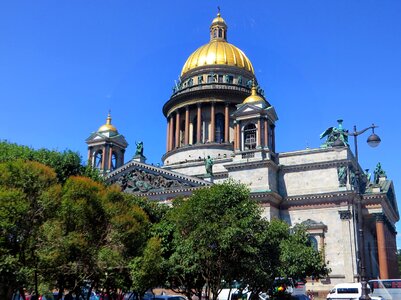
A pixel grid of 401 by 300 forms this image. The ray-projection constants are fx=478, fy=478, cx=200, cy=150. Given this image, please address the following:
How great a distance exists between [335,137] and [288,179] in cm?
717

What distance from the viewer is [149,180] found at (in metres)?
54.5

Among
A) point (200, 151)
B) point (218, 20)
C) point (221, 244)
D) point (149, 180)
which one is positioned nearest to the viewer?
point (221, 244)

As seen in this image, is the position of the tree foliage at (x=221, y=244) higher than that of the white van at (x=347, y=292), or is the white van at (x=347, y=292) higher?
the tree foliage at (x=221, y=244)

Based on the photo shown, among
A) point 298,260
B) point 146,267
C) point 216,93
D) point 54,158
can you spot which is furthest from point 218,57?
point 146,267

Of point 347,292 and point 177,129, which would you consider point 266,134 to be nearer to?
point 347,292

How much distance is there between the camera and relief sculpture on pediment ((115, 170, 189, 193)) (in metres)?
53.1

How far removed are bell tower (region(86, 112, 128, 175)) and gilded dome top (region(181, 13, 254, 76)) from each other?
16.5m

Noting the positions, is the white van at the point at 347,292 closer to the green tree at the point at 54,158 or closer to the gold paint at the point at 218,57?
the green tree at the point at 54,158

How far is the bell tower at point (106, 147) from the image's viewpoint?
60491mm

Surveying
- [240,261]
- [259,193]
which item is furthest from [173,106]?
[240,261]

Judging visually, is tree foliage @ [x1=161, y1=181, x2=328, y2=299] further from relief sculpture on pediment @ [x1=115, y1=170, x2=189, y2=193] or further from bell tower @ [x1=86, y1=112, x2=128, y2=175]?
bell tower @ [x1=86, y1=112, x2=128, y2=175]

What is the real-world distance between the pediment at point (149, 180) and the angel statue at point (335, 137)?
14098mm

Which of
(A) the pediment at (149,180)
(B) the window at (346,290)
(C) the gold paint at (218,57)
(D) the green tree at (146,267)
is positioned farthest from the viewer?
(C) the gold paint at (218,57)

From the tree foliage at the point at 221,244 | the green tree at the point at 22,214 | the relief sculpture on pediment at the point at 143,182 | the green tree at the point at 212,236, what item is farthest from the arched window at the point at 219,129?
the green tree at the point at 22,214
